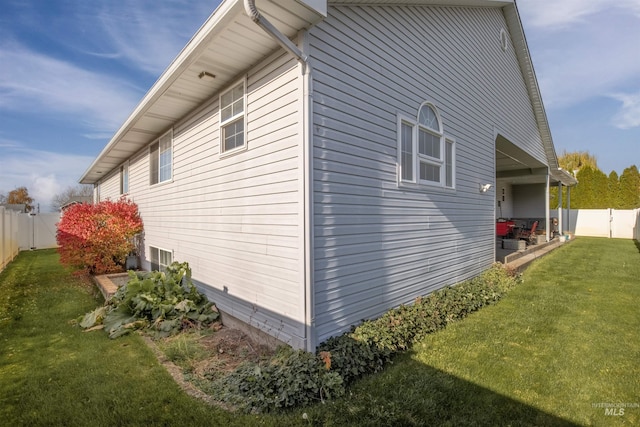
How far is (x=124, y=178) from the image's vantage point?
10789 millimetres

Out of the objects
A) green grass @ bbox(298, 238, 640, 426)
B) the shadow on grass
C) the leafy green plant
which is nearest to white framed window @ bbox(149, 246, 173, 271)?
the leafy green plant

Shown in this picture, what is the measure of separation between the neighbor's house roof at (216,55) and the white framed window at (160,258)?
273cm

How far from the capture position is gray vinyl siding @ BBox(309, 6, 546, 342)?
351cm

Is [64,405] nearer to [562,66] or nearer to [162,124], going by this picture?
[162,124]

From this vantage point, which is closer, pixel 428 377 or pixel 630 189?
pixel 428 377

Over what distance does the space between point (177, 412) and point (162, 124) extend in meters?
5.79

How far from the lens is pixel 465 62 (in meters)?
6.71

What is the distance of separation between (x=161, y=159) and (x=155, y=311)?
3.94 m

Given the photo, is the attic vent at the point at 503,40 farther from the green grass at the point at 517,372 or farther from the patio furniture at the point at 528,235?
the patio furniture at the point at 528,235

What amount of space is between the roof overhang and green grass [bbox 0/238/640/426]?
351 cm

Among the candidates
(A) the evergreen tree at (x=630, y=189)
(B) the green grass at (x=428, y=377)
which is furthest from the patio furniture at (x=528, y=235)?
(A) the evergreen tree at (x=630, y=189)

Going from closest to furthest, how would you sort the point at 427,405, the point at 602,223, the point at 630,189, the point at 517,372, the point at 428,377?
1. the point at 427,405
2. the point at 428,377
3. the point at 517,372
4. the point at 602,223
5. the point at 630,189

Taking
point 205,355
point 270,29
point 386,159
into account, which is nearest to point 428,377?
point 205,355

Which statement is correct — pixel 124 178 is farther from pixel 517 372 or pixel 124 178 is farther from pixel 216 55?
pixel 517 372
